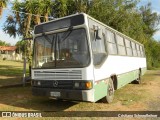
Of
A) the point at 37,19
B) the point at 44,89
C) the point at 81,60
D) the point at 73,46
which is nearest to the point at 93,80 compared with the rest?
the point at 81,60

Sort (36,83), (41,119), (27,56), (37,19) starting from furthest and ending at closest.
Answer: (37,19), (27,56), (36,83), (41,119)

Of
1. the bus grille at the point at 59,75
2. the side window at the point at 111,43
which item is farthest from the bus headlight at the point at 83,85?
the side window at the point at 111,43

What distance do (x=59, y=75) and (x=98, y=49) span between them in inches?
64.7

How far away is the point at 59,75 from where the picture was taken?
8.01 meters

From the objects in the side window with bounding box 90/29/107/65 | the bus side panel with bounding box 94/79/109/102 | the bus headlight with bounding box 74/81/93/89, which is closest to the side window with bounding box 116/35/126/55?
the side window with bounding box 90/29/107/65

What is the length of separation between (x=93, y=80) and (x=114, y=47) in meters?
3.25

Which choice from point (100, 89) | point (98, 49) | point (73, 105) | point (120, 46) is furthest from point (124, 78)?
point (98, 49)

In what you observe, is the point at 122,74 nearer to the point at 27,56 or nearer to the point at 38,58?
the point at 38,58

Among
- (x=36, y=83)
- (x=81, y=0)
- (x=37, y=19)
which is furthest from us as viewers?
(x=81, y=0)

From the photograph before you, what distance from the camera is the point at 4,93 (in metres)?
11.8

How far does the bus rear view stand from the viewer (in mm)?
7633

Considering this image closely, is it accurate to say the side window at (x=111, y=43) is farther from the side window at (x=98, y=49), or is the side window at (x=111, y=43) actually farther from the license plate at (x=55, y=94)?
the license plate at (x=55, y=94)

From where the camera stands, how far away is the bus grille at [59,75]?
303 inches

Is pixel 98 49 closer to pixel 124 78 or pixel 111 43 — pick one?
pixel 111 43
